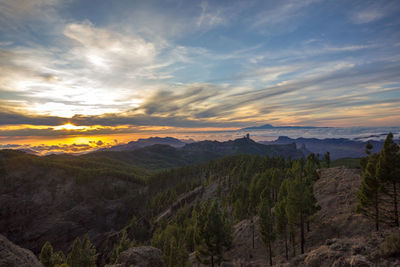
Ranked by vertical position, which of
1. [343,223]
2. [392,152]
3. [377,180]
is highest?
[392,152]

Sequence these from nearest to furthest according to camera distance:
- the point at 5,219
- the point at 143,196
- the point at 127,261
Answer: the point at 127,261 < the point at 5,219 < the point at 143,196

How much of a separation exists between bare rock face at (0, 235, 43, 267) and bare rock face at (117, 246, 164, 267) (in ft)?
54.2

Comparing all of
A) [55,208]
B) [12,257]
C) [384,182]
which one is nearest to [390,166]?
[384,182]

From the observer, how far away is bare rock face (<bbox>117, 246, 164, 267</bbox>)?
3166cm

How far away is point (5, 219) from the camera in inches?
6038

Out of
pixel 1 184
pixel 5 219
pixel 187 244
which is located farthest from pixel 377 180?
pixel 1 184

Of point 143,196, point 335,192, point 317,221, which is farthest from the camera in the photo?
point 143,196

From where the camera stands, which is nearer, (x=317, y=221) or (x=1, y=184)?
(x=317, y=221)

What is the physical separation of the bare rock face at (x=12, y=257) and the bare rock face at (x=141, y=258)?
16.5 metres

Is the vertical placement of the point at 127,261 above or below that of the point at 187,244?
above

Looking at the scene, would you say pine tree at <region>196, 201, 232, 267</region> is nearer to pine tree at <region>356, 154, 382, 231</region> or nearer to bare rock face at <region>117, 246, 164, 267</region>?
bare rock face at <region>117, 246, 164, 267</region>

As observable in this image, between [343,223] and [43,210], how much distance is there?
206 m

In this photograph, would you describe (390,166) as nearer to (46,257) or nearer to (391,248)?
(391,248)

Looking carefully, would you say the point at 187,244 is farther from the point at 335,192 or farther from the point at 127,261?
the point at 335,192
